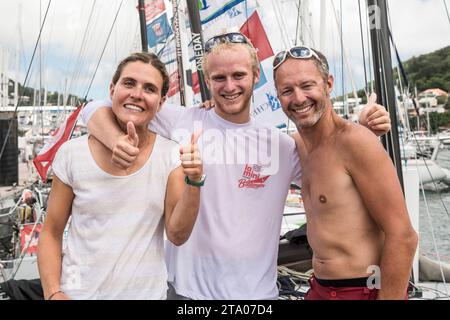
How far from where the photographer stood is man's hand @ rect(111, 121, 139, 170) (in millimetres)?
1653

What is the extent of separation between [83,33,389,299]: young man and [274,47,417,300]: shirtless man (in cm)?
Result: 21

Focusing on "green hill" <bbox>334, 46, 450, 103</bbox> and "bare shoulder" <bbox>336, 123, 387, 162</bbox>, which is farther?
"green hill" <bbox>334, 46, 450, 103</bbox>

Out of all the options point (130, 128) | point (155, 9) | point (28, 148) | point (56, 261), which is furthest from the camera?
point (28, 148)

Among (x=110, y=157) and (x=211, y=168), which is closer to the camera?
(x=110, y=157)

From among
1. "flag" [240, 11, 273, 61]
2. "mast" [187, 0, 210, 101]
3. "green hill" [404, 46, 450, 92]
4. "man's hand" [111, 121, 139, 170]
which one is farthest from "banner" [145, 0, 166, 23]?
"green hill" [404, 46, 450, 92]

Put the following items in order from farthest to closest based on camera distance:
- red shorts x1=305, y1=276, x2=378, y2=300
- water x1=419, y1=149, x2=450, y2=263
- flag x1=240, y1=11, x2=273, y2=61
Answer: water x1=419, y1=149, x2=450, y2=263 → flag x1=240, y1=11, x2=273, y2=61 → red shorts x1=305, y1=276, x2=378, y2=300

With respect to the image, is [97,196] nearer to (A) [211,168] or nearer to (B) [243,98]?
(A) [211,168]

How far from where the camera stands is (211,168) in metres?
2.22

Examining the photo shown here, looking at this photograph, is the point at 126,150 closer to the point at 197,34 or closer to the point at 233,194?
the point at 233,194

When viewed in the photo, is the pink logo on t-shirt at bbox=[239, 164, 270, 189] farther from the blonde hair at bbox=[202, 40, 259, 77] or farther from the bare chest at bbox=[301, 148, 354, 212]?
the blonde hair at bbox=[202, 40, 259, 77]

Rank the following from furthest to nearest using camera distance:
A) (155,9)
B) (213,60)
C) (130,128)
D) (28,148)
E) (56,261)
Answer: (28,148), (155,9), (213,60), (56,261), (130,128)

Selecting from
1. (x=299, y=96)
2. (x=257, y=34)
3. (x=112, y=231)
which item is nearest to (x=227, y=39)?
(x=299, y=96)

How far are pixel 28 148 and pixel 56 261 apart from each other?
119ft

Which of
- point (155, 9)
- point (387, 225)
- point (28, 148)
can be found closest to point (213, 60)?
point (387, 225)
